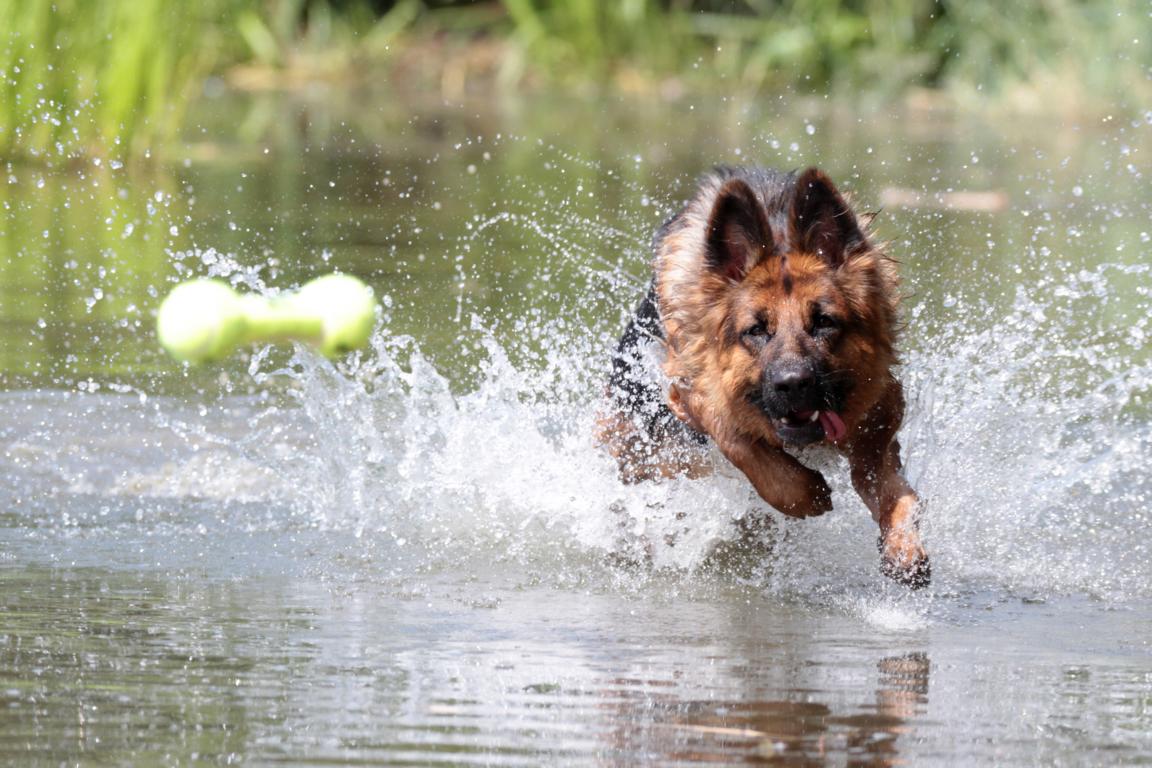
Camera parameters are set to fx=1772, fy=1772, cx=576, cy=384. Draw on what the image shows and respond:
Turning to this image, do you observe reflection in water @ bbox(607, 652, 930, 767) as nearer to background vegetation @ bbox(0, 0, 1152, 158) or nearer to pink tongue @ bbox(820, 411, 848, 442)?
pink tongue @ bbox(820, 411, 848, 442)

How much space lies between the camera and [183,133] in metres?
15.8

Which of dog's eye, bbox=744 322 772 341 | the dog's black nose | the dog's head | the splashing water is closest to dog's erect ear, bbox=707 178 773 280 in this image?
the dog's head

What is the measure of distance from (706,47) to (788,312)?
16773 millimetres

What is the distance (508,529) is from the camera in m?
6.20

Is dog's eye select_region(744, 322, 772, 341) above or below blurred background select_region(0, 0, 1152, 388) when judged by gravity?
below

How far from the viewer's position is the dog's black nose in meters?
5.49

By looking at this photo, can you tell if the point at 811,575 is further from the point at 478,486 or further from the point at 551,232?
the point at 551,232

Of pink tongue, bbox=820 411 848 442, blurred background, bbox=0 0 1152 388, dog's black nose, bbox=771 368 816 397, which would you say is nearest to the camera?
dog's black nose, bbox=771 368 816 397

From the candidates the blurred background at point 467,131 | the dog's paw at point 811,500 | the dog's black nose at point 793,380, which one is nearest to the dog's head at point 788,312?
the dog's black nose at point 793,380

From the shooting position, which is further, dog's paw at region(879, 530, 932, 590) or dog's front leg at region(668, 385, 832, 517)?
dog's front leg at region(668, 385, 832, 517)

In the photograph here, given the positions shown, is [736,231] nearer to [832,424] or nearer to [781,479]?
[832,424]

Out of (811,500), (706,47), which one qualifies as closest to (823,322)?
(811,500)

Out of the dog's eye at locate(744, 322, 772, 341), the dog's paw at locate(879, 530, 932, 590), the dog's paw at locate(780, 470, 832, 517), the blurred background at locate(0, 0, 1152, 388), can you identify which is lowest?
the dog's paw at locate(879, 530, 932, 590)

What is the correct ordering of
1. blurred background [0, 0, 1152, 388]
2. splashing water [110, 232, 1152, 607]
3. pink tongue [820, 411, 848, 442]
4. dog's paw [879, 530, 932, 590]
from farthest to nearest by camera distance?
blurred background [0, 0, 1152, 388]
splashing water [110, 232, 1152, 607]
pink tongue [820, 411, 848, 442]
dog's paw [879, 530, 932, 590]
